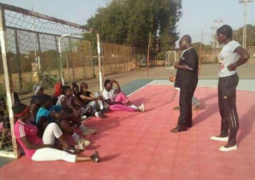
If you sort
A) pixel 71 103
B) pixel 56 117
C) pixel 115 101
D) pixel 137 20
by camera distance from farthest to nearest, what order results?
pixel 137 20, pixel 115 101, pixel 71 103, pixel 56 117

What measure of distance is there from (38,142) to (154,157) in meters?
1.79

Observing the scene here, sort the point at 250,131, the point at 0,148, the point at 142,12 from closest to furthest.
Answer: the point at 0,148, the point at 250,131, the point at 142,12

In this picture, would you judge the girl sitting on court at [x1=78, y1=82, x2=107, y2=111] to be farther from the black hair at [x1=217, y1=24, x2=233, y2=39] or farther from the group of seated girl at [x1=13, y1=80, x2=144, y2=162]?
the black hair at [x1=217, y1=24, x2=233, y2=39]

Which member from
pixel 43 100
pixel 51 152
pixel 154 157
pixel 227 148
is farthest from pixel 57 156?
pixel 227 148

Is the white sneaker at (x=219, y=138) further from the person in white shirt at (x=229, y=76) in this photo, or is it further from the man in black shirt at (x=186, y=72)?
the man in black shirt at (x=186, y=72)

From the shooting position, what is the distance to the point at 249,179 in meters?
2.83

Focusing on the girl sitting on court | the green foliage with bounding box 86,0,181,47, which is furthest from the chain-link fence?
the green foliage with bounding box 86,0,181,47

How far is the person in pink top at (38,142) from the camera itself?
338 cm

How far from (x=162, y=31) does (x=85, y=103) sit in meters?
24.7

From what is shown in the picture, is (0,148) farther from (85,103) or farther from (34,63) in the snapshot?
(34,63)

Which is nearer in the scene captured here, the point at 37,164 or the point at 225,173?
the point at 225,173

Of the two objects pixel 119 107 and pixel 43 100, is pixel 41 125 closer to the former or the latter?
pixel 43 100

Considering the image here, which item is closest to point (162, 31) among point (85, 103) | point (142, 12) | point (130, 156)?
point (142, 12)

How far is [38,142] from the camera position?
11.9 feet
